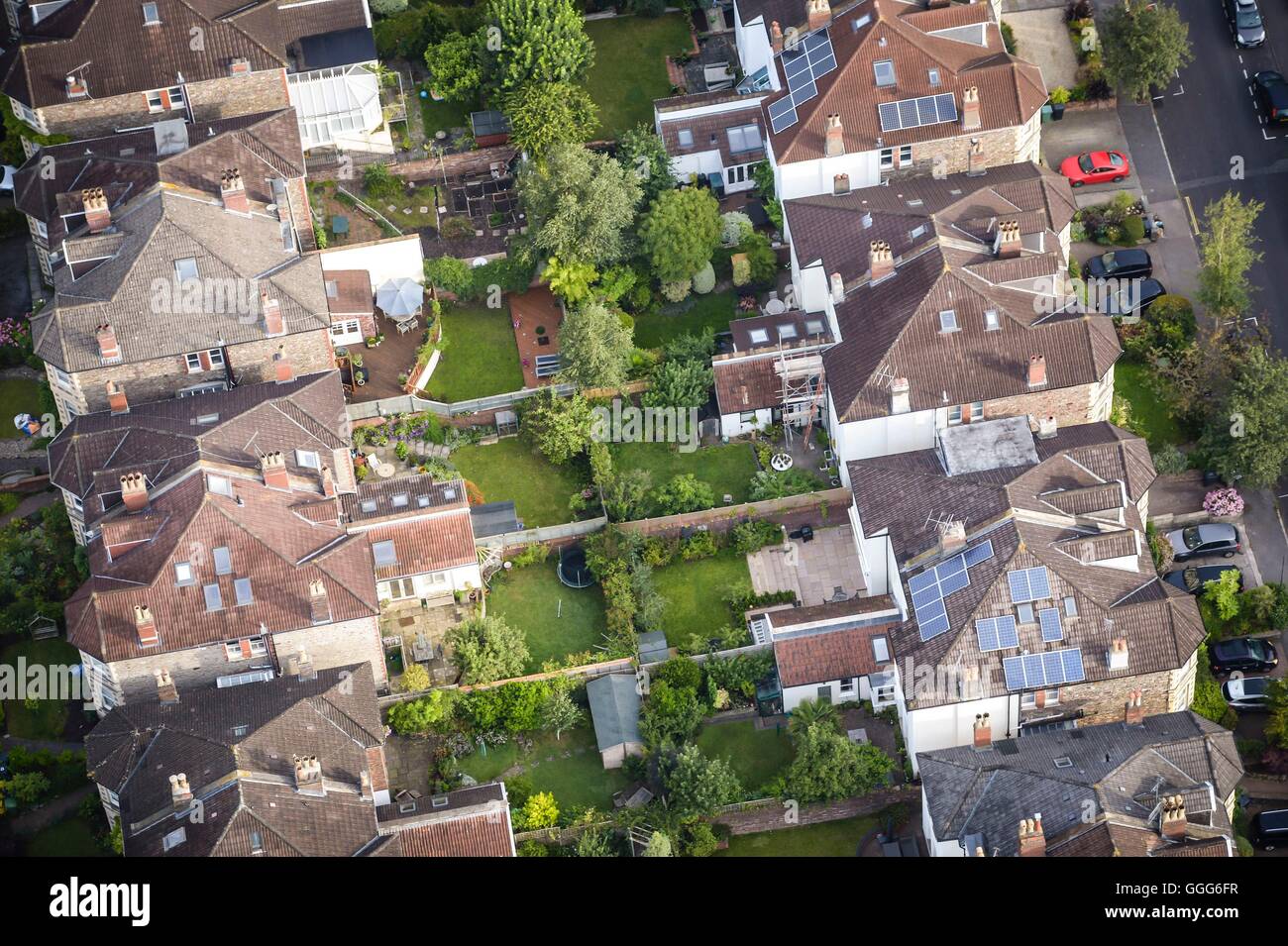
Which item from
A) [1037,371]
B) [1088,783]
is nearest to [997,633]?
[1088,783]

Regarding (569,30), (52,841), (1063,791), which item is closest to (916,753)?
(1063,791)

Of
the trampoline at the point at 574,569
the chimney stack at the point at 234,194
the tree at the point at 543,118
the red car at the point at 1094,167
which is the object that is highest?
the tree at the point at 543,118

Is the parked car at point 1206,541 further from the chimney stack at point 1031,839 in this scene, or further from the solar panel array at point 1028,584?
the chimney stack at point 1031,839

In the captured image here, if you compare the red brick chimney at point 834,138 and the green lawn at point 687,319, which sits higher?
the red brick chimney at point 834,138

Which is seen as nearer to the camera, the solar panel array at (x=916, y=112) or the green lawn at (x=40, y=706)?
the green lawn at (x=40, y=706)

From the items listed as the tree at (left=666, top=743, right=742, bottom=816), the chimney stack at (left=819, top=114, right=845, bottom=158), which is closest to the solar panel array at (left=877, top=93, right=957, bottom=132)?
the chimney stack at (left=819, top=114, right=845, bottom=158)

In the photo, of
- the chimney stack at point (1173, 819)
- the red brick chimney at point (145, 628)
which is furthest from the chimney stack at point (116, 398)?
the chimney stack at point (1173, 819)
